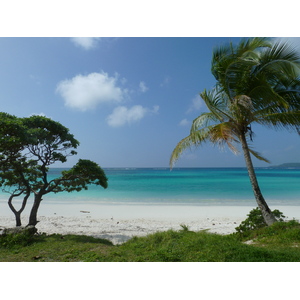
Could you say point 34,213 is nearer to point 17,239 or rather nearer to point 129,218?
point 17,239

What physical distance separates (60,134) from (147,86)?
2.03 metres

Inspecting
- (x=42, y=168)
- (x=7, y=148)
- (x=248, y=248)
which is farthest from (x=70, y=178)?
(x=248, y=248)

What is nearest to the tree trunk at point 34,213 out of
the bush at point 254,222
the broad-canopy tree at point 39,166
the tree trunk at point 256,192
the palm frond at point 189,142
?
the broad-canopy tree at point 39,166

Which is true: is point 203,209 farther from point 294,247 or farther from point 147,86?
point 147,86

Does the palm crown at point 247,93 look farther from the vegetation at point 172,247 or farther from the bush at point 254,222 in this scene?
the vegetation at point 172,247

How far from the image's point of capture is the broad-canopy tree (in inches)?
161

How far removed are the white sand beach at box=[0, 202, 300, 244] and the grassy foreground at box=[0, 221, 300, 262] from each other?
3.38ft

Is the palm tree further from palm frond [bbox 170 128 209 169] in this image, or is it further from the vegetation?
the vegetation

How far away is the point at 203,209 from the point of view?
619 cm

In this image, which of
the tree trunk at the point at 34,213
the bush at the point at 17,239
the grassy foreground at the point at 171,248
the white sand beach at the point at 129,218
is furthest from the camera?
the white sand beach at the point at 129,218

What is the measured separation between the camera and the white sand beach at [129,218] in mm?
4840

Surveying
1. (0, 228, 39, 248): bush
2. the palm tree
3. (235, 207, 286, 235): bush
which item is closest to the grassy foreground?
(0, 228, 39, 248): bush

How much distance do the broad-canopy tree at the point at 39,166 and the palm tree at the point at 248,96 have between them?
1.98 meters

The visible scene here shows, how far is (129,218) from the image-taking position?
5.74 m
